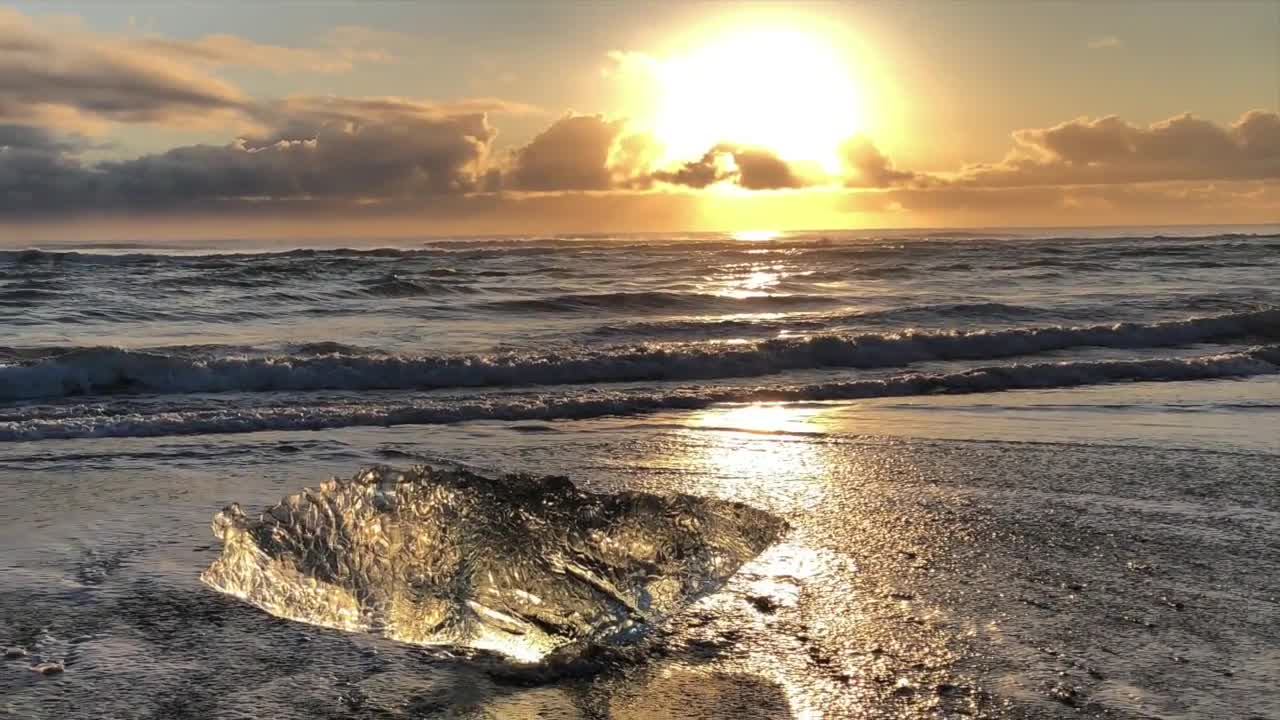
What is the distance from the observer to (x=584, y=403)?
10344 millimetres

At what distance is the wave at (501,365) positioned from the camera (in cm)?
1186

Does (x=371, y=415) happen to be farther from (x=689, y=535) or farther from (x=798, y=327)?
(x=798, y=327)

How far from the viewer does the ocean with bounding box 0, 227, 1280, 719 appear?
3510mm

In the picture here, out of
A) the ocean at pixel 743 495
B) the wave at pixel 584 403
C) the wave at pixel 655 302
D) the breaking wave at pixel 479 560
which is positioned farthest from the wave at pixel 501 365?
the wave at pixel 655 302

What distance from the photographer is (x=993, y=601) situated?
4.29 m

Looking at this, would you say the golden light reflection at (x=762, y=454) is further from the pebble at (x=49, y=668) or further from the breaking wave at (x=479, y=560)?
the pebble at (x=49, y=668)

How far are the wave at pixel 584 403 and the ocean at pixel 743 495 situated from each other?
51 millimetres

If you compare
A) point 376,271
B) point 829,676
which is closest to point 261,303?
point 376,271

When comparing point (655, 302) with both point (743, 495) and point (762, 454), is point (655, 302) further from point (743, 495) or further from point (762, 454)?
point (743, 495)

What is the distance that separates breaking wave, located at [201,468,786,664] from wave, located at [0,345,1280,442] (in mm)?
4425

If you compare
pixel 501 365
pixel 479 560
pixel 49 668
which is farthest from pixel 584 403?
pixel 49 668

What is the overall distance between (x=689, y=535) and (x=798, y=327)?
14427 millimetres

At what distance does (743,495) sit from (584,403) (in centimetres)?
420

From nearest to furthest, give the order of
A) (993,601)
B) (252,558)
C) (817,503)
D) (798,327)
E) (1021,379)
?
(993,601) < (252,558) < (817,503) < (1021,379) < (798,327)
